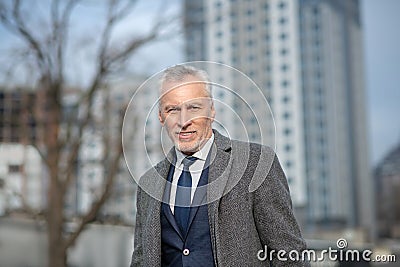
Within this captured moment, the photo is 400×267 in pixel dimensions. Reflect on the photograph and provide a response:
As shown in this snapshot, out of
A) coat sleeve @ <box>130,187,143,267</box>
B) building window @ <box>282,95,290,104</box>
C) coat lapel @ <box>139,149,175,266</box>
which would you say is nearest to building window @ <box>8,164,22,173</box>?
coat sleeve @ <box>130,187,143,267</box>

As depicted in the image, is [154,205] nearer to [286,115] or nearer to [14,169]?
[14,169]

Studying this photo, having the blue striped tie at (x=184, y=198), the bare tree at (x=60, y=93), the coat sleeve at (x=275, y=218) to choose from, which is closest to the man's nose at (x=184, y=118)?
the blue striped tie at (x=184, y=198)

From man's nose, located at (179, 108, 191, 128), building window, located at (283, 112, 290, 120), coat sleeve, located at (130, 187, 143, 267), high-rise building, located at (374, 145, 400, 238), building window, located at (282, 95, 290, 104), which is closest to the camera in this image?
man's nose, located at (179, 108, 191, 128)

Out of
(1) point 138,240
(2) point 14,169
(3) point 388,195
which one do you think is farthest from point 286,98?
(1) point 138,240

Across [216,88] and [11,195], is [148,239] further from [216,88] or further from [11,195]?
[11,195]

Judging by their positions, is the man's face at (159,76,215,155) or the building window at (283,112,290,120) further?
the building window at (283,112,290,120)

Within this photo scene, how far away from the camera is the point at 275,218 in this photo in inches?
68.5

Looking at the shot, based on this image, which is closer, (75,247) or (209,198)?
(209,198)

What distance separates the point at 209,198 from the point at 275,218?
174mm

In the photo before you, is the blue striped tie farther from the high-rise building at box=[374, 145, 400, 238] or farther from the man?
the high-rise building at box=[374, 145, 400, 238]

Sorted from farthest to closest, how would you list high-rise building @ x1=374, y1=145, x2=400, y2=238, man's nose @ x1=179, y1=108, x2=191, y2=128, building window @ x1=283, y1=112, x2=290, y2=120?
high-rise building @ x1=374, y1=145, x2=400, y2=238 < building window @ x1=283, y1=112, x2=290, y2=120 < man's nose @ x1=179, y1=108, x2=191, y2=128

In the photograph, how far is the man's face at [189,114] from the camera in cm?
171

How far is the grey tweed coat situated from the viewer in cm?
172

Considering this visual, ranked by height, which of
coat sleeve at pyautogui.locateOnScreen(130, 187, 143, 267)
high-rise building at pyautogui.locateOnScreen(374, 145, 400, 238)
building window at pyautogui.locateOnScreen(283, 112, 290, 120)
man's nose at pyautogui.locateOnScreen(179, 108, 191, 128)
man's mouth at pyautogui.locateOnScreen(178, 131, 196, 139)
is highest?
building window at pyautogui.locateOnScreen(283, 112, 290, 120)
